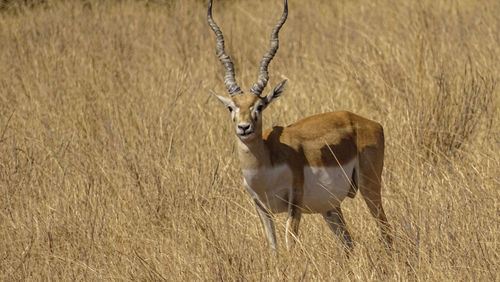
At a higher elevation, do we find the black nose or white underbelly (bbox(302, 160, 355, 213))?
the black nose

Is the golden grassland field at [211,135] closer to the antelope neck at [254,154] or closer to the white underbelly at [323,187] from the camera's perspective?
the white underbelly at [323,187]

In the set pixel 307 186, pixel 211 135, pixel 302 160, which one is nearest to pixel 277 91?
pixel 302 160

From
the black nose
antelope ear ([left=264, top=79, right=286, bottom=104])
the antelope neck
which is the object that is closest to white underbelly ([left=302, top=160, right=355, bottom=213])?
the antelope neck

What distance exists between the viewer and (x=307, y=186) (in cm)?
555

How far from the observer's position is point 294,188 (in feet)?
17.9

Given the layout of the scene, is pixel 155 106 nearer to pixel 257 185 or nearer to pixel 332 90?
pixel 332 90

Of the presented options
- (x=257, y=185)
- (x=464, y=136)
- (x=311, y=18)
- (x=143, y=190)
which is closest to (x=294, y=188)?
(x=257, y=185)

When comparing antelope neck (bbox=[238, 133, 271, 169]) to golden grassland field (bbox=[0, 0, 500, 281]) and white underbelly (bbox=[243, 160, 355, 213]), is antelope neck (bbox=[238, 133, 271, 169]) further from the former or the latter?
golden grassland field (bbox=[0, 0, 500, 281])

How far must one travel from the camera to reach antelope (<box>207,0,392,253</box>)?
5328mm

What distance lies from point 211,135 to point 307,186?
199 cm

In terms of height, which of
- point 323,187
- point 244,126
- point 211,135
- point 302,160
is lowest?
point 211,135

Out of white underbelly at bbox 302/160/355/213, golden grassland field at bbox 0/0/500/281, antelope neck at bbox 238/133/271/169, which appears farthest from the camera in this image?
white underbelly at bbox 302/160/355/213

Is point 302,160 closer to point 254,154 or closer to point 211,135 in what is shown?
point 254,154

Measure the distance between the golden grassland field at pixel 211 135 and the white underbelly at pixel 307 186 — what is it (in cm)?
18
